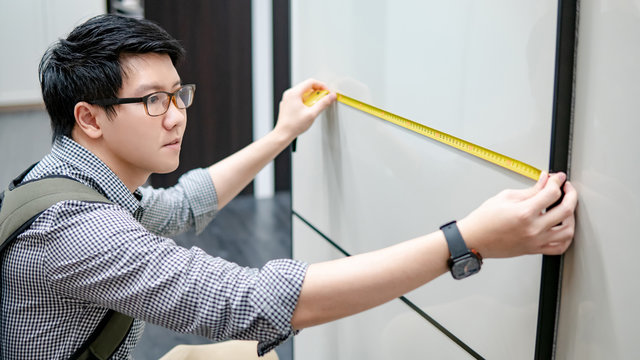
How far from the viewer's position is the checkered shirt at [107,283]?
94 centimetres

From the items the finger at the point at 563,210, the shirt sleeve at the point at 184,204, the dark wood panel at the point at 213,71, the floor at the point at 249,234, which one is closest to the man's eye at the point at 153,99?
the shirt sleeve at the point at 184,204

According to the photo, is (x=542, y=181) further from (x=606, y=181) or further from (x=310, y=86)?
(x=310, y=86)

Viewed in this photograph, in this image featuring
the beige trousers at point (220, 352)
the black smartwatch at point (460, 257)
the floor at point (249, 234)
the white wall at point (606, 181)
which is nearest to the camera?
the white wall at point (606, 181)

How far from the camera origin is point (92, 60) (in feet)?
3.79

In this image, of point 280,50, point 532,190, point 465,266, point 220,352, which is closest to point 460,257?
point 465,266

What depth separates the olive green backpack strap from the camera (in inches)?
41.1

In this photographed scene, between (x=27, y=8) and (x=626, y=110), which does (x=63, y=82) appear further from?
(x=27, y=8)

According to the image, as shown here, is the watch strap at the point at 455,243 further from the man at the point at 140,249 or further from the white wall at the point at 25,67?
the white wall at the point at 25,67

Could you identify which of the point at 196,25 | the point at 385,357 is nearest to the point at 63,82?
the point at 385,357

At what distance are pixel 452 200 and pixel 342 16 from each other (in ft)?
1.66

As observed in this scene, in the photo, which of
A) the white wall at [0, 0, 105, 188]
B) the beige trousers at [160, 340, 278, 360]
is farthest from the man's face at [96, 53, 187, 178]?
the white wall at [0, 0, 105, 188]

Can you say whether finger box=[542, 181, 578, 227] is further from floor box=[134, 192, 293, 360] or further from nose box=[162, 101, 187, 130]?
floor box=[134, 192, 293, 360]

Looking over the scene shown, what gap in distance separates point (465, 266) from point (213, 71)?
3.29m

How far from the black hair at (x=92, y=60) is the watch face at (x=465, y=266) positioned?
2.05ft
